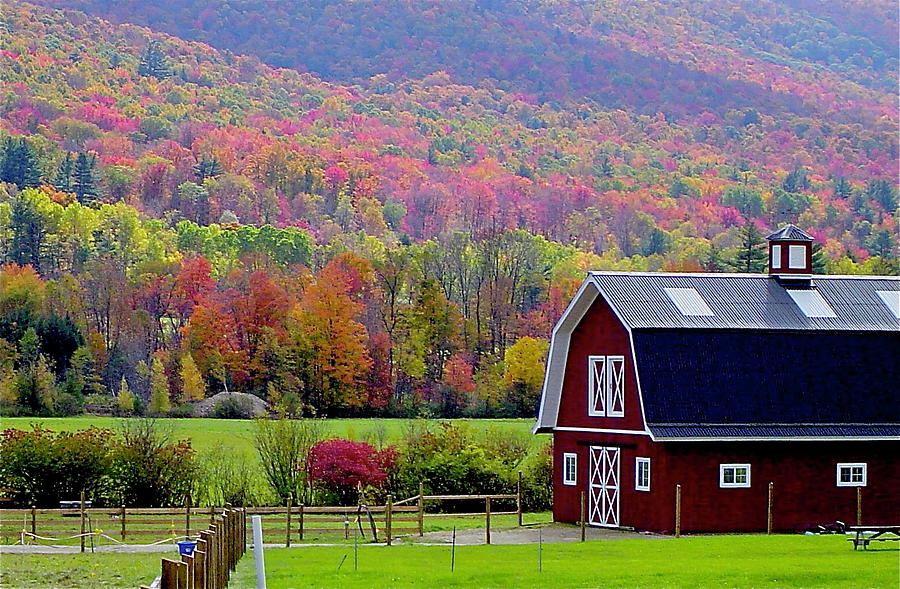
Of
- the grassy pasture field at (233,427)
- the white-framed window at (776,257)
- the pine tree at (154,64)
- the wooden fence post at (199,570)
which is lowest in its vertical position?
the wooden fence post at (199,570)

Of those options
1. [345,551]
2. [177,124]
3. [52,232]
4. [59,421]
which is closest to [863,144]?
[177,124]

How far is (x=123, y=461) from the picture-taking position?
1769 inches

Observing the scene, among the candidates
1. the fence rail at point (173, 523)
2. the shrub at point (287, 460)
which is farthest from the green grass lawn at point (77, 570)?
the shrub at point (287, 460)

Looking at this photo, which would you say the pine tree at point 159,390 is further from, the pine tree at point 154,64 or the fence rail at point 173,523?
the pine tree at point 154,64

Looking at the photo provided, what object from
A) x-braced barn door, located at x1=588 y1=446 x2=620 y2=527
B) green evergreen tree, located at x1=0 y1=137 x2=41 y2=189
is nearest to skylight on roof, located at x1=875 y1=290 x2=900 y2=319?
x-braced barn door, located at x1=588 y1=446 x2=620 y2=527

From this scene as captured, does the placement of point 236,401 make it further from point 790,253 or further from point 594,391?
point 790,253

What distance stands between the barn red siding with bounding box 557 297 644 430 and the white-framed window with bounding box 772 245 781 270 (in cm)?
477

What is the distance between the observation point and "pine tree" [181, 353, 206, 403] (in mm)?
86188

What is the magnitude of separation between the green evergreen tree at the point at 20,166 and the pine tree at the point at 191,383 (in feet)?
171

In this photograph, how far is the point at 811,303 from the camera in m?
38.1

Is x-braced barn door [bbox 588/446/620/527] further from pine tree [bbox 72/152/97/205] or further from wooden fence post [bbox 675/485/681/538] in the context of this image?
pine tree [bbox 72/152/97/205]

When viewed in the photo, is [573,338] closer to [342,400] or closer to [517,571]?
[517,571]

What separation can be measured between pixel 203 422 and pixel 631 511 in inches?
1527

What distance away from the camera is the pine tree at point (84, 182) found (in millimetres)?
137250
